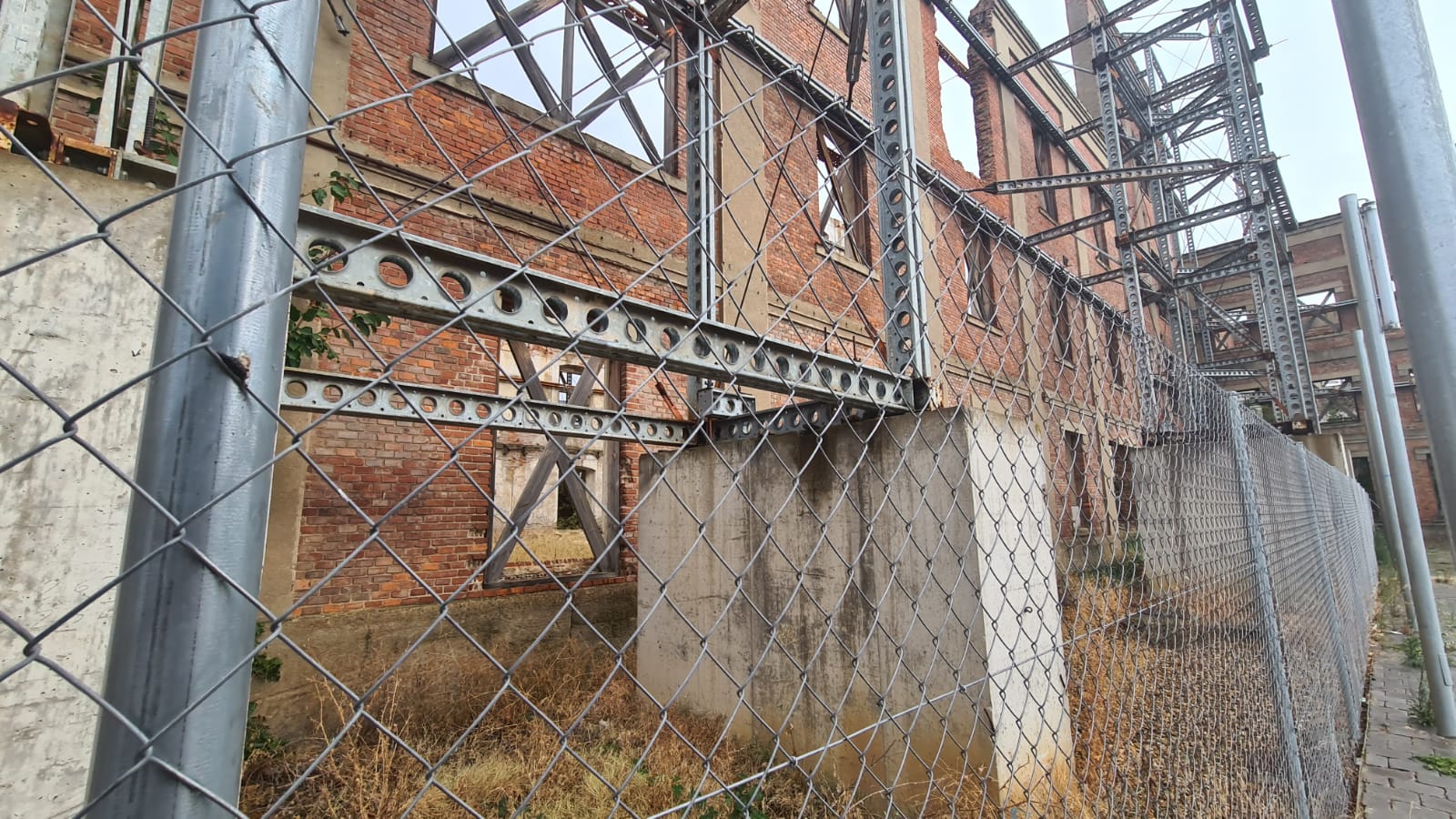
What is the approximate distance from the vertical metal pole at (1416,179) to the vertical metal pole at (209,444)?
1611 millimetres

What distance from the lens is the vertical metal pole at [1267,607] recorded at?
2579 mm

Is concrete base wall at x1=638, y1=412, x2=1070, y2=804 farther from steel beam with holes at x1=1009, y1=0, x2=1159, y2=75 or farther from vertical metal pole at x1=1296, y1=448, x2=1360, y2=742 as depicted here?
steel beam with holes at x1=1009, y1=0, x2=1159, y2=75

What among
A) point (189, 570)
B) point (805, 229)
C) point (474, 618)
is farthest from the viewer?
point (805, 229)

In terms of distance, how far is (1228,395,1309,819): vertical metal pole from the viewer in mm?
2579

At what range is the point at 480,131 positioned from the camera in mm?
6008

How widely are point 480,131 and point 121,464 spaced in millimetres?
4864

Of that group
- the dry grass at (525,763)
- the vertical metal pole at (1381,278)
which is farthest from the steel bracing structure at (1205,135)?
the dry grass at (525,763)

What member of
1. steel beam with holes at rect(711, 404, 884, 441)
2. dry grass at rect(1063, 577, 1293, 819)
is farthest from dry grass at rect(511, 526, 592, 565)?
dry grass at rect(1063, 577, 1293, 819)

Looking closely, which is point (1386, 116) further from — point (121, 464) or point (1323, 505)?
point (1323, 505)

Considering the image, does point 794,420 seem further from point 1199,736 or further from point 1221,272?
point 1221,272

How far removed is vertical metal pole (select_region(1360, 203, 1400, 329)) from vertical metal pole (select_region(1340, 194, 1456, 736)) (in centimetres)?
16

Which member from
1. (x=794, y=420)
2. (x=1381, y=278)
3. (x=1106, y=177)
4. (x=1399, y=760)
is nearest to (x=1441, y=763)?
(x=1399, y=760)

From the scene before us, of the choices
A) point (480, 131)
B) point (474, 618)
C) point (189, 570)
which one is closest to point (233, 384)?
point (189, 570)

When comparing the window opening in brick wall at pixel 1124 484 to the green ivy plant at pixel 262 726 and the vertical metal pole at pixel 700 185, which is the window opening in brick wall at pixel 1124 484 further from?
the green ivy plant at pixel 262 726
